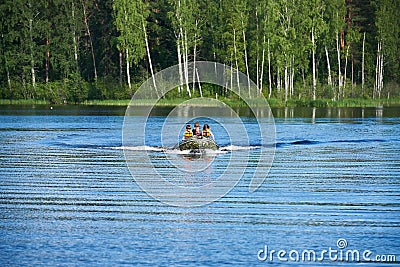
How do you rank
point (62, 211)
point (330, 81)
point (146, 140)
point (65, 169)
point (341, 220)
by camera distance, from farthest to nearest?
1. point (330, 81)
2. point (146, 140)
3. point (65, 169)
4. point (62, 211)
5. point (341, 220)

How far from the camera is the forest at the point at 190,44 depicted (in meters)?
81.2

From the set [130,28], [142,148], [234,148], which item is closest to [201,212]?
[142,148]

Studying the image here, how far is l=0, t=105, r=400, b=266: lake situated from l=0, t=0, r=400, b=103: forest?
44.5 m

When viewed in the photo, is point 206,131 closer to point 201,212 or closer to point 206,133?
point 206,133

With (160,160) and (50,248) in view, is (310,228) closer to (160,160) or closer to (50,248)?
(50,248)

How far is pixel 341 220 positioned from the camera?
64.0ft

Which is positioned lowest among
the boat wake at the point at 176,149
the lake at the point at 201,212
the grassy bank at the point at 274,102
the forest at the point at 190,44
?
the lake at the point at 201,212

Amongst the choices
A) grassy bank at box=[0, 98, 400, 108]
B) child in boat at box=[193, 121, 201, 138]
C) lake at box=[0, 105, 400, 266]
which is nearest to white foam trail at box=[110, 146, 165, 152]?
lake at box=[0, 105, 400, 266]

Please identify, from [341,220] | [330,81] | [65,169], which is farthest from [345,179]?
[330,81]

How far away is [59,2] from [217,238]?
7116 cm

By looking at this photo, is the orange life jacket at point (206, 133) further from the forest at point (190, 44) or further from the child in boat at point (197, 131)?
the forest at point (190, 44)

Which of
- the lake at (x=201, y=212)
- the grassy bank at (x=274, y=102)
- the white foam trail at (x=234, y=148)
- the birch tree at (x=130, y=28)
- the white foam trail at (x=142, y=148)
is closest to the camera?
the lake at (x=201, y=212)

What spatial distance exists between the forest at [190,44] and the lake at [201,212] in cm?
4452

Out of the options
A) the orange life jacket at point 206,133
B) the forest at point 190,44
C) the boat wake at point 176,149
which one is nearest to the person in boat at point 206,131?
the orange life jacket at point 206,133
